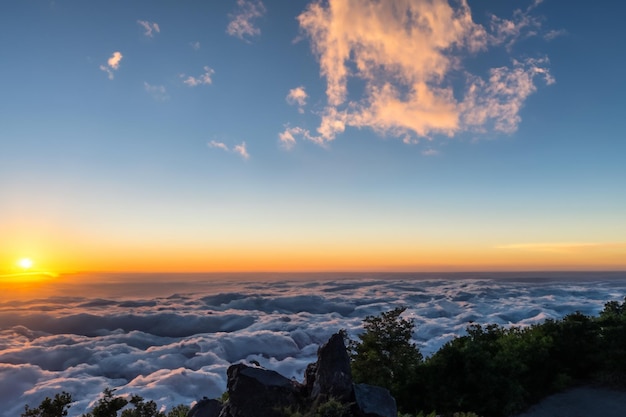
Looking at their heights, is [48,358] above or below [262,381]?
below

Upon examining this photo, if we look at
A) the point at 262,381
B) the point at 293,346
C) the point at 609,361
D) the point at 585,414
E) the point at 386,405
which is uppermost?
the point at 262,381

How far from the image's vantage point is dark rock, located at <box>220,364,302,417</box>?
11000 millimetres

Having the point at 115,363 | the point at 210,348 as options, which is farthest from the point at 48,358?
the point at 210,348

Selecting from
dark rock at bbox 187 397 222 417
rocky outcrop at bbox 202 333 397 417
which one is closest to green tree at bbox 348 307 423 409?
rocky outcrop at bbox 202 333 397 417

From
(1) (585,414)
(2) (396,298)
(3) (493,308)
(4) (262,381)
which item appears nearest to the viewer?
(4) (262,381)

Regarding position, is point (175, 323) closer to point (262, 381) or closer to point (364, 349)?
point (364, 349)

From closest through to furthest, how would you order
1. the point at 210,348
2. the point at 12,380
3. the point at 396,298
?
the point at 12,380 → the point at 210,348 → the point at 396,298

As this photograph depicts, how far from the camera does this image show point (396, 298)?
551 ft

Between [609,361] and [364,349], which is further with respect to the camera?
[609,361]

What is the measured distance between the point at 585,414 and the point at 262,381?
19.0m

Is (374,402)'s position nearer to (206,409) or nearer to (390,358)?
(206,409)

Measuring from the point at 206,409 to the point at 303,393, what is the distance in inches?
126

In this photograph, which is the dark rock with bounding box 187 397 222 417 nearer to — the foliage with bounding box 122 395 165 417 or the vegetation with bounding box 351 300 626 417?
the foliage with bounding box 122 395 165 417

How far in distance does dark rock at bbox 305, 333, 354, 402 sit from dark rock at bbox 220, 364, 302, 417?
2.60 feet
